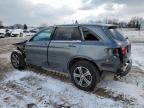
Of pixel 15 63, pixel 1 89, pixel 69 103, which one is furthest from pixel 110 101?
pixel 15 63

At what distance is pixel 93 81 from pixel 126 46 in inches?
50.0

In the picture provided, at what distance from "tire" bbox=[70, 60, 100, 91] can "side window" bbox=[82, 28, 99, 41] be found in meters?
0.61

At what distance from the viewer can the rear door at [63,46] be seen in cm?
554

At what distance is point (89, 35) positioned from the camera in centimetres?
536

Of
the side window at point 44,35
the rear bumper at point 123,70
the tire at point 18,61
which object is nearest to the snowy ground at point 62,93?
the rear bumper at point 123,70

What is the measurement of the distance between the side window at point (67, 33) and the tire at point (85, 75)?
0.73 m

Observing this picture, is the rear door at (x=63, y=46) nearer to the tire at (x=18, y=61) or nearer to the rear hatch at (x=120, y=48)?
the rear hatch at (x=120, y=48)

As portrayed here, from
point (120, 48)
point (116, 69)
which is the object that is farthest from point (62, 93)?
point (120, 48)

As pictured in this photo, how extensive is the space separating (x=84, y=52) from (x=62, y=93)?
3.90ft

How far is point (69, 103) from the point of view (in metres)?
4.71

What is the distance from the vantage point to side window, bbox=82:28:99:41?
5.21m

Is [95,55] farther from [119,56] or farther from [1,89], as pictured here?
[1,89]

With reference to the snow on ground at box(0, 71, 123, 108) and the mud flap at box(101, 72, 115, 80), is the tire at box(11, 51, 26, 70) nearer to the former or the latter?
the snow on ground at box(0, 71, 123, 108)

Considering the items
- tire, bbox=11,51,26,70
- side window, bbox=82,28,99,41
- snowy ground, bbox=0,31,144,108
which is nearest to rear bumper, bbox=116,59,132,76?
snowy ground, bbox=0,31,144,108
